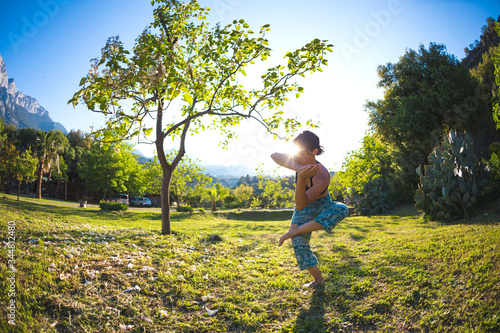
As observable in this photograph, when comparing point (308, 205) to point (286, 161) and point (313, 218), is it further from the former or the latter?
point (286, 161)

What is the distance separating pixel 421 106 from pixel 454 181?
14081mm

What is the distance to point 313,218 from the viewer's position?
3.62m

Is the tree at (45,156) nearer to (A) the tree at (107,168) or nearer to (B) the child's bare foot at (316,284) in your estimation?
(A) the tree at (107,168)

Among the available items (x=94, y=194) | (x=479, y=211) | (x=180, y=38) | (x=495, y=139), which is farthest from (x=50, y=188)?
(x=495, y=139)

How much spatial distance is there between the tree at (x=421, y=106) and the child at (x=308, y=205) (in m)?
19.3

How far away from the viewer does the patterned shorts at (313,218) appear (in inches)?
132

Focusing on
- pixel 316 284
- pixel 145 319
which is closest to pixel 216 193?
pixel 316 284

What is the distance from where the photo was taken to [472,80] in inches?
719

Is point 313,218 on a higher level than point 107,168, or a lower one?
lower

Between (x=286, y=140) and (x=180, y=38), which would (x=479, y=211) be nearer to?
(x=286, y=140)

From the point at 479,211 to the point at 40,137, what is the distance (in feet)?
144

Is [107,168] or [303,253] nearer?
[303,253]

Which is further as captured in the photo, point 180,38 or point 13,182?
point 13,182

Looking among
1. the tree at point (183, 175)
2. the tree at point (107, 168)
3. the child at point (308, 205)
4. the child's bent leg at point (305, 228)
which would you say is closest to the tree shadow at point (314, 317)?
the child at point (308, 205)
